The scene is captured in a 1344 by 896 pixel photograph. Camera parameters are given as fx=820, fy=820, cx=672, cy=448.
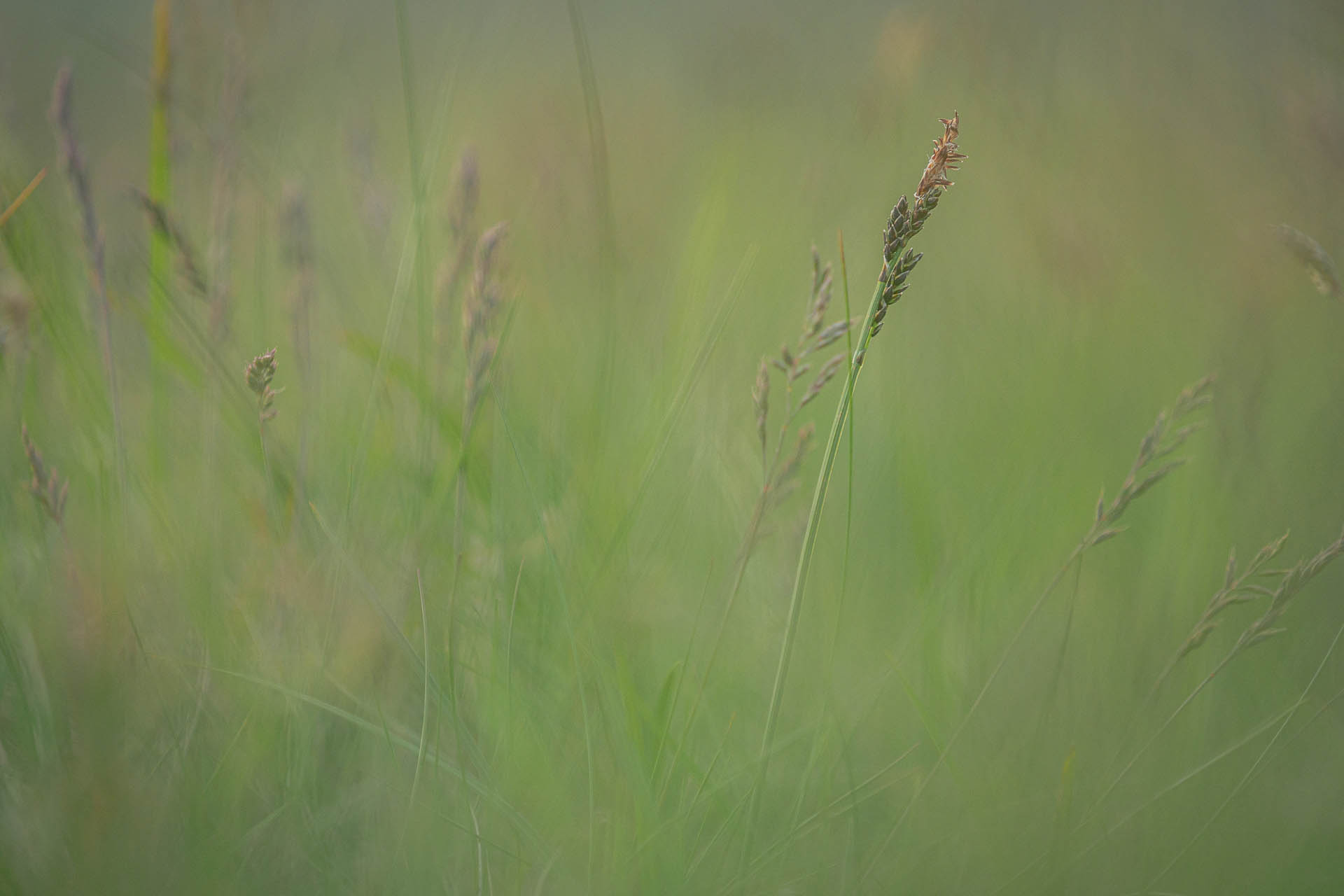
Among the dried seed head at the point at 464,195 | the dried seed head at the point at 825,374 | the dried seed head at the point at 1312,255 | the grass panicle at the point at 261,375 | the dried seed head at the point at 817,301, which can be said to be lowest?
the grass panicle at the point at 261,375

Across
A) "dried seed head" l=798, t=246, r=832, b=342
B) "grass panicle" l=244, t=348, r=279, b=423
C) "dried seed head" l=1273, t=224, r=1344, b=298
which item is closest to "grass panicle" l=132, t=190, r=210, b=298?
"grass panicle" l=244, t=348, r=279, b=423

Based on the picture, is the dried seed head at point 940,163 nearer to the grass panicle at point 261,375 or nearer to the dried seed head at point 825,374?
the dried seed head at point 825,374

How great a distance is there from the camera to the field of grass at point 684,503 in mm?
750

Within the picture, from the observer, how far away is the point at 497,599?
91 centimetres

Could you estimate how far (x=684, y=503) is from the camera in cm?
120

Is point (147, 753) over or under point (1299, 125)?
under

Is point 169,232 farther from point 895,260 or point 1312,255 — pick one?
point 1312,255

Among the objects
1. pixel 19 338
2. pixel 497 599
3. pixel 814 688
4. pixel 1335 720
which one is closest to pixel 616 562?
pixel 497 599

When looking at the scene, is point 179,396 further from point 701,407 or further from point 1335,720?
point 1335,720

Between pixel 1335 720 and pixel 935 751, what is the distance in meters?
0.53

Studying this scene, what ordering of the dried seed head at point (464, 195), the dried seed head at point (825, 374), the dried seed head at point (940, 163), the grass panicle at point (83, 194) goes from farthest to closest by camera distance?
the dried seed head at point (464, 195) → the grass panicle at point (83, 194) → the dried seed head at point (825, 374) → the dried seed head at point (940, 163)

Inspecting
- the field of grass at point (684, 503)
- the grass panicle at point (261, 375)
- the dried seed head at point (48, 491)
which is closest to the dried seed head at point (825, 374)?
the field of grass at point (684, 503)

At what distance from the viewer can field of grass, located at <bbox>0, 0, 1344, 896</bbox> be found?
75 centimetres

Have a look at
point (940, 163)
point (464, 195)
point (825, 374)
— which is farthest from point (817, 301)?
point (464, 195)
